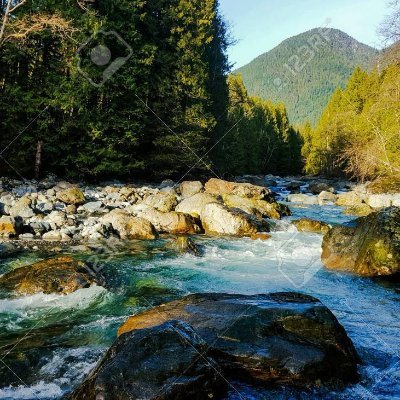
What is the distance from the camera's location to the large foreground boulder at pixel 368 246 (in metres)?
7.93

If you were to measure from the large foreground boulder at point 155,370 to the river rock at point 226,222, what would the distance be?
8.43m

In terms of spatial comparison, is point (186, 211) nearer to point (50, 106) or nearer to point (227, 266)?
point (227, 266)

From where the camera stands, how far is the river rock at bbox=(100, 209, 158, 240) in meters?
10.8

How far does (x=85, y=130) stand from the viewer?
18312 mm

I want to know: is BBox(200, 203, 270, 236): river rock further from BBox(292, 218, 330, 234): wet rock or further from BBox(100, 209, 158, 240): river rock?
BBox(100, 209, 158, 240): river rock

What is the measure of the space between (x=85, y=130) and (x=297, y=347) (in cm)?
1649

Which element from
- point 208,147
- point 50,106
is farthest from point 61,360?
point 208,147

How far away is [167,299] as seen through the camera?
21.3 ft

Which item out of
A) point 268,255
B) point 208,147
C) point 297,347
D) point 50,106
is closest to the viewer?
point 297,347

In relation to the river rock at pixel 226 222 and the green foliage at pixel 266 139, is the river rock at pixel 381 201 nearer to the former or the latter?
the river rock at pixel 226 222

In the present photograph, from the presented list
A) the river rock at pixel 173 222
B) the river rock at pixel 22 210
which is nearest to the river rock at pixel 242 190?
the river rock at pixel 173 222

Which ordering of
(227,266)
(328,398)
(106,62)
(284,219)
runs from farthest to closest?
(106,62)
(284,219)
(227,266)
(328,398)

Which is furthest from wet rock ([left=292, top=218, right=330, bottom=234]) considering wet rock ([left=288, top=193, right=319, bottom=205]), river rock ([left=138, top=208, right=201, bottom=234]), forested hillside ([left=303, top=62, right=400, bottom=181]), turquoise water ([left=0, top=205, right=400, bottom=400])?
wet rock ([left=288, top=193, right=319, bottom=205])

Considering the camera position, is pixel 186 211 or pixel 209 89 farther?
pixel 209 89
